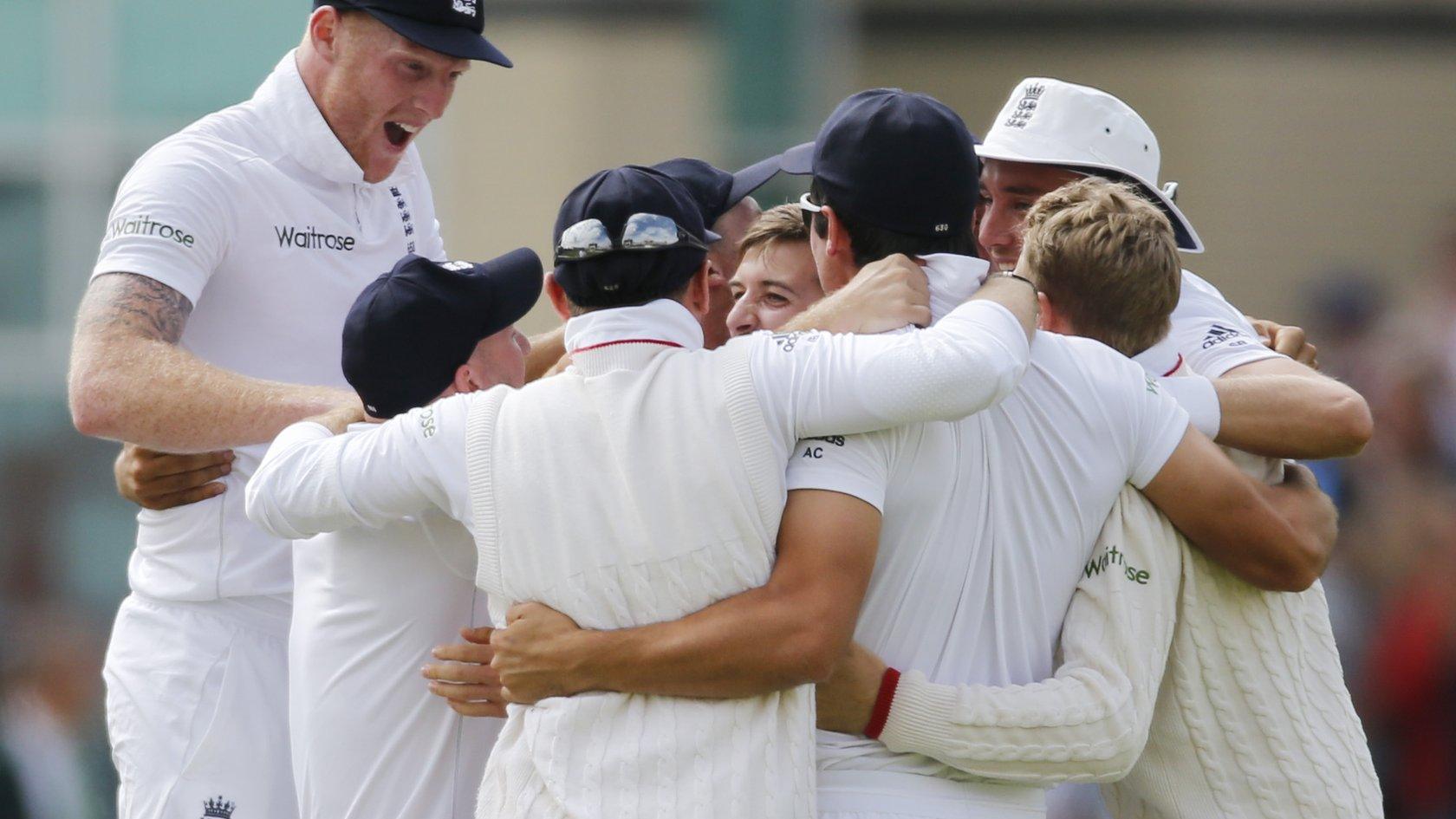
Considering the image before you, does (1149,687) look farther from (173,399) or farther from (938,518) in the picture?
(173,399)

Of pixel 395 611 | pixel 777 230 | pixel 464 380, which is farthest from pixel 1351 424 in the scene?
pixel 395 611

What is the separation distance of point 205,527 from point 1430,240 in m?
9.20

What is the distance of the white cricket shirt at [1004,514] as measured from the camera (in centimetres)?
286

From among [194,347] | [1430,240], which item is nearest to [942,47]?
[1430,240]

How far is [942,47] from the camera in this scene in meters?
11.5

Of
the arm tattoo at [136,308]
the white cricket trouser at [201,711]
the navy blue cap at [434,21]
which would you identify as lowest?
the white cricket trouser at [201,711]

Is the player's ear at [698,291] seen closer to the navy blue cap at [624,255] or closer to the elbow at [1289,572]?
the navy blue cap at [624,255]

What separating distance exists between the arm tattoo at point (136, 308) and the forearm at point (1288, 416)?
77.9 inches

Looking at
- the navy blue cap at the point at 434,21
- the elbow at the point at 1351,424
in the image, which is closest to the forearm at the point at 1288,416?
the elbow at the point at 1351,424

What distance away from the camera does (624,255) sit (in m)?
2.80

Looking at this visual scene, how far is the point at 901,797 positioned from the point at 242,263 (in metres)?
1.83

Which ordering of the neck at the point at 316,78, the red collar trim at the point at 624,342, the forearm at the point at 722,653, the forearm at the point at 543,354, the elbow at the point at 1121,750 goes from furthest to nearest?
the forearm at the point at 543,354 < the neck at the point at 316,78 < the elbow at the point at 1121,750 < the red collar trim at the point at 624,342 < the forearm at the point at 722,653

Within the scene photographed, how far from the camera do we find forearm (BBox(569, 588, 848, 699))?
2662 mm

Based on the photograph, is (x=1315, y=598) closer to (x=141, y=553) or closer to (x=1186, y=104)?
(x=141, y=553)
